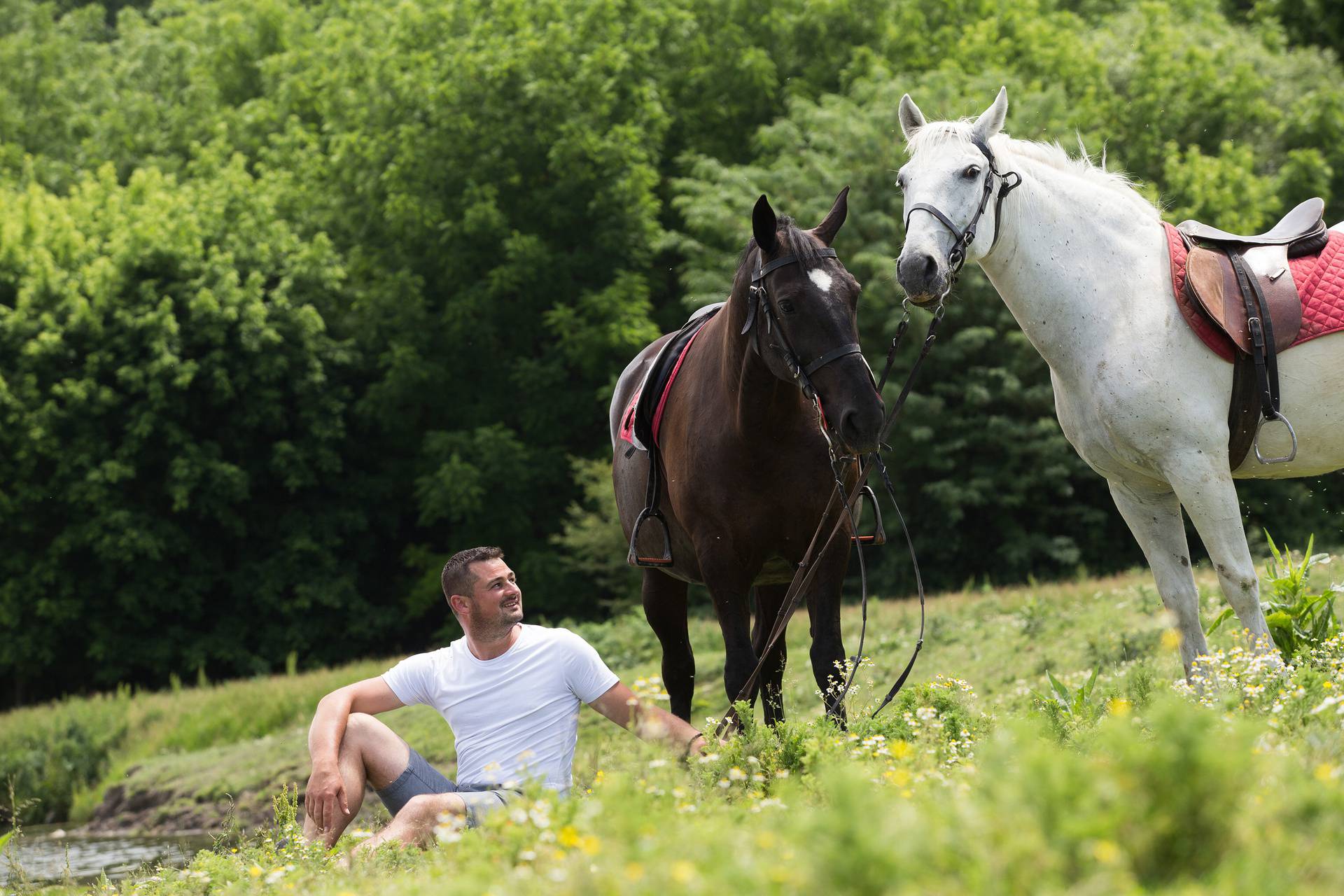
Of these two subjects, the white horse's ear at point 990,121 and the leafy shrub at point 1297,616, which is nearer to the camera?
the white horse's ear at point 990,121

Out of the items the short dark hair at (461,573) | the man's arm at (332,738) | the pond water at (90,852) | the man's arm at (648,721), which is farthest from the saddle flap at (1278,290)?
the pond water at (90,852)

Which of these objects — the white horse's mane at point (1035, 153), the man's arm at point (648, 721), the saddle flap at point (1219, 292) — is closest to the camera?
the man's arm at point (648, 721)

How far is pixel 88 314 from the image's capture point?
82.2 ft

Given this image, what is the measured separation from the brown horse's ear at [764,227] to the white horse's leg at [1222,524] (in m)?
1.79

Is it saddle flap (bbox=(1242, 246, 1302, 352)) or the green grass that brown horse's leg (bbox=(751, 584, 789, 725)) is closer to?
the green grass

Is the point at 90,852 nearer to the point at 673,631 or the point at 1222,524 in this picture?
the point at 673,631

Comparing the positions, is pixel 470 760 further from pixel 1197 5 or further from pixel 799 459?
pixel 1197 5

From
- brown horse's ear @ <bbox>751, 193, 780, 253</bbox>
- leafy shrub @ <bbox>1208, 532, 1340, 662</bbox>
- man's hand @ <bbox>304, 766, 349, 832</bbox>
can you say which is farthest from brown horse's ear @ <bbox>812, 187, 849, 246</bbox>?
man's hand @ <bbox>304, 766, 349, 832</bbox>

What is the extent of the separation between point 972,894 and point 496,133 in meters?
26.1

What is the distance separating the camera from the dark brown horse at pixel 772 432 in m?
4.85

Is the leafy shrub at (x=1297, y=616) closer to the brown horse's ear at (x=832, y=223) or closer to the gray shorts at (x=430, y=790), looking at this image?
the brown horse's ear at (x=832, y=223)

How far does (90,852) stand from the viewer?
11.3 metres

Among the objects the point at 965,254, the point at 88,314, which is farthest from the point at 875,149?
the point at 965,254

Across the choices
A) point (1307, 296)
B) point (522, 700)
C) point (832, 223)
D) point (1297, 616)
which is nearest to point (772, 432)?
point (832, 223)
